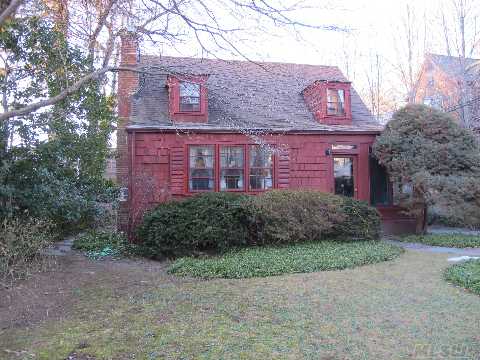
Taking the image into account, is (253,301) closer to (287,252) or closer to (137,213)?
(287,252)

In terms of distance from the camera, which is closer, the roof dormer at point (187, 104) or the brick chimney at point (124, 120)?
the brick chimney at point (124, 120)

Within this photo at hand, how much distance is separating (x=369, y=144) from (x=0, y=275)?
453 inches

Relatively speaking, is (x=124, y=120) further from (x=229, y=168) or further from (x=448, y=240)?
(x=448, y=240)

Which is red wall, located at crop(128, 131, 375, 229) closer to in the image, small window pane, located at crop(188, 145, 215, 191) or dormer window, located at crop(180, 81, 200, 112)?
small window pane, located at crop(188, 145, 215, 191)

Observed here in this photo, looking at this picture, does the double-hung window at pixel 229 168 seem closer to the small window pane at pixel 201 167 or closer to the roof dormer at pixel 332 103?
the small window pane at pixel 201 167

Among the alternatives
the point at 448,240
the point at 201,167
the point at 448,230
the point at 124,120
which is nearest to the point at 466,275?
the point at 448,240

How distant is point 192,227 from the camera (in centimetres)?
962

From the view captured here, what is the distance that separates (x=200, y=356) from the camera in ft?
13.3

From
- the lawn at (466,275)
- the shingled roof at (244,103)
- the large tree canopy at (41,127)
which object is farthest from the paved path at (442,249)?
the large tree canopy at (41,127)

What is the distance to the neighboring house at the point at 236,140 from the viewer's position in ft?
41.1

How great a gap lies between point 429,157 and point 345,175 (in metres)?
2.95

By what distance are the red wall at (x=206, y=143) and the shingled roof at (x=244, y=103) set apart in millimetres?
372

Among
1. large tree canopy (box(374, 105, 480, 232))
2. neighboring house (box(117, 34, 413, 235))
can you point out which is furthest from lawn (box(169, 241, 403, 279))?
neighboring house (box(117, 34, 413, 235))

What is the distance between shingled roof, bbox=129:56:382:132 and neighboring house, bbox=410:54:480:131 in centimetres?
536
